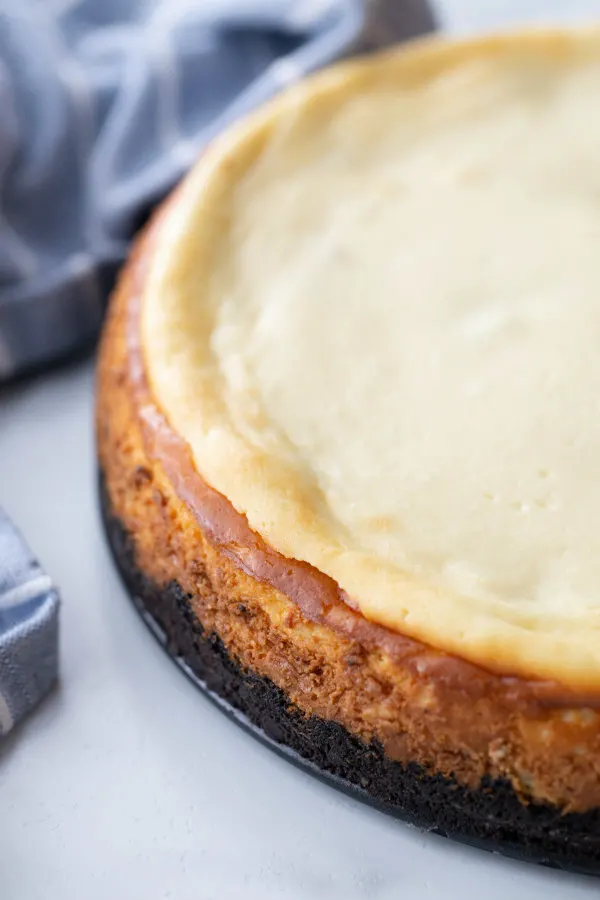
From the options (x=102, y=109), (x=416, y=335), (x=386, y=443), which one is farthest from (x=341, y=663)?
(x=102, y=109)

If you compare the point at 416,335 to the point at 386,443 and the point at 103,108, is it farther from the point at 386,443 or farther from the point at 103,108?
the point at 103,108

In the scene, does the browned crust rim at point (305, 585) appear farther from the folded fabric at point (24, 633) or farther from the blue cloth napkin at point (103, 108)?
the blue cloth napkin at point (103, 108)

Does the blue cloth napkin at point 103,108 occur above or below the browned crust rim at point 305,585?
above

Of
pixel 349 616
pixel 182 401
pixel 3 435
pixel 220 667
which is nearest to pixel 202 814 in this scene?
pixel 220 667

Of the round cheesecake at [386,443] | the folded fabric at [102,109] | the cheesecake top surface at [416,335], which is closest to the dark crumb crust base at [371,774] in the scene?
the round cheesecake at [386,443]

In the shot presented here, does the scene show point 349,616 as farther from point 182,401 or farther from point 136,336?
point 136,336
